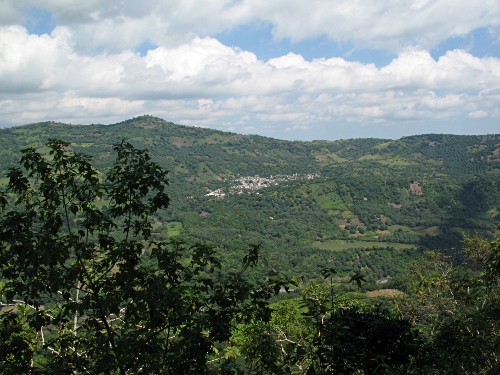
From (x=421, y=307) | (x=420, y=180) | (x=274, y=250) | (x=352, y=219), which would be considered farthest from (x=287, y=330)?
(x=420, y=180)

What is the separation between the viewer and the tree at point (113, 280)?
19.0 ft

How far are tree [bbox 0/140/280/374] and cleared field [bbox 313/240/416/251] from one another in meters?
125

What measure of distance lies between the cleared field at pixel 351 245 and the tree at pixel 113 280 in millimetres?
124501

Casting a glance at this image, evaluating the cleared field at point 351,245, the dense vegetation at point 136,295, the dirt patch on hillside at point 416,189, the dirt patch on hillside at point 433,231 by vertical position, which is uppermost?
the dense vegetation at point 136,295

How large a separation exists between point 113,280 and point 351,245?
131 metres

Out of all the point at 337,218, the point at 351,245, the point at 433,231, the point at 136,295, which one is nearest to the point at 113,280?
the point at 136,295

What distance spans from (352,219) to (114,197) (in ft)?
523

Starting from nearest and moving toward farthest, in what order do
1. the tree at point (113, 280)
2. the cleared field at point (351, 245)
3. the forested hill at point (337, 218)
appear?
the tree at point (113, 280)
the forested hill at point (337, 218)
the cleared field at point (351, 245)

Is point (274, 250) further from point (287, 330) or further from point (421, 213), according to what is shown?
point (287, 330)

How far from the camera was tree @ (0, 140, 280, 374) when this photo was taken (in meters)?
5.80

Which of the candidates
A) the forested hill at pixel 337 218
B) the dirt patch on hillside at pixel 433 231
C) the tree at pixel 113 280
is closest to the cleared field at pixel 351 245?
the forested hill at pixel 337 218

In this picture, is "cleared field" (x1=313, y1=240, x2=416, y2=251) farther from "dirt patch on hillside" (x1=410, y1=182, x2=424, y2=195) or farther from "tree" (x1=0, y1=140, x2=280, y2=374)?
"tree" (x1=0, y1=140, x2=280, y2=374)

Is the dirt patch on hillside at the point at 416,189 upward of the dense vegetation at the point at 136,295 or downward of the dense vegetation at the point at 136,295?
downward

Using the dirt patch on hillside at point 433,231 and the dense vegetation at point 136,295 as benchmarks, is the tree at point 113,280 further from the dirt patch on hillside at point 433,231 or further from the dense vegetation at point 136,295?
the dirt patch on hillside at point 433,231
